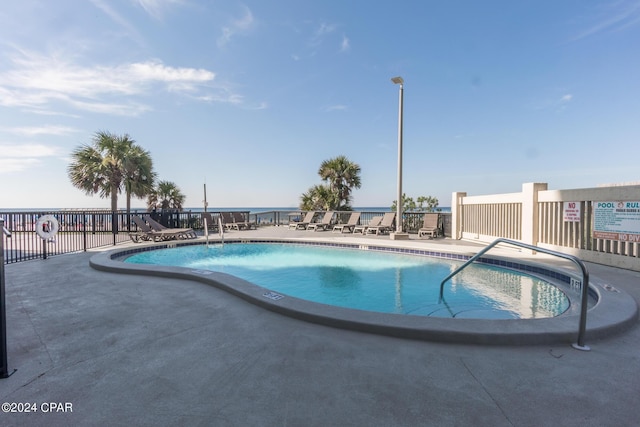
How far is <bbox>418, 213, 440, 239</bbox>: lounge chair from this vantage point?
11.5 meters

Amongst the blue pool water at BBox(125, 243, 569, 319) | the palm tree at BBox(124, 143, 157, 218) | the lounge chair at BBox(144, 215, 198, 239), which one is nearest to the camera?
the blue pool water at BBox(125, 243, 569, 319)

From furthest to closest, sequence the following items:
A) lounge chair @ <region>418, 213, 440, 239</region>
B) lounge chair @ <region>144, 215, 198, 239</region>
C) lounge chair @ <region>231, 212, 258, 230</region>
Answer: lounge chair @ <region>231, 212, 258, 230</region> < lounge chair @ <region>418, 213, 440, 239</region> < lounge chair @ <region>144, 215, 198, 239</region>

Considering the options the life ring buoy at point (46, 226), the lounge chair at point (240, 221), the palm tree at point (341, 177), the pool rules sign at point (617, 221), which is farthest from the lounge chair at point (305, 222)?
the pool rules sign at point (617, 221)

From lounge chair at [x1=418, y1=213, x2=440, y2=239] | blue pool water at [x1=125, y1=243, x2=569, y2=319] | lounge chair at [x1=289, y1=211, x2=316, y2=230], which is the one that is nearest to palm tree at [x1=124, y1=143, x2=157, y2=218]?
blue pool water at [x1=125, y1=243, x2=569, y2=319]

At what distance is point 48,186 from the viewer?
51.6 ft

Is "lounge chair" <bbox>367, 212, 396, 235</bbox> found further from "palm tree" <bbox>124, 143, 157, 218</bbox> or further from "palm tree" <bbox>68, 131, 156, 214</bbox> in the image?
"palm tree" <bbox>68, 131, 156, 214</bbox>

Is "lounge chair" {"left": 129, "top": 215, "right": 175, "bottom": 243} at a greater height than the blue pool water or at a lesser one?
greater

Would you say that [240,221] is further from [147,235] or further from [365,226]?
[365,226]

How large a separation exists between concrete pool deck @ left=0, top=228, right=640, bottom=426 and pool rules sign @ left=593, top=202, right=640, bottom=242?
12.6 ft

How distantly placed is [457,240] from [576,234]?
426 centimetres

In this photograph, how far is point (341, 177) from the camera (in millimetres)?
18484

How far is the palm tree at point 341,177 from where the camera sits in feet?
60.4

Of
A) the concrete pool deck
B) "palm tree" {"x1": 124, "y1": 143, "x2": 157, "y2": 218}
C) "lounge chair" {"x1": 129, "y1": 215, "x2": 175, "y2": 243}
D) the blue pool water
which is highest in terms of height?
"palm tree" {"x1": 124, "y1": 143, "x2": 157, "y2": 218}

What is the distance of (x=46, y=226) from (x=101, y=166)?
883cm
